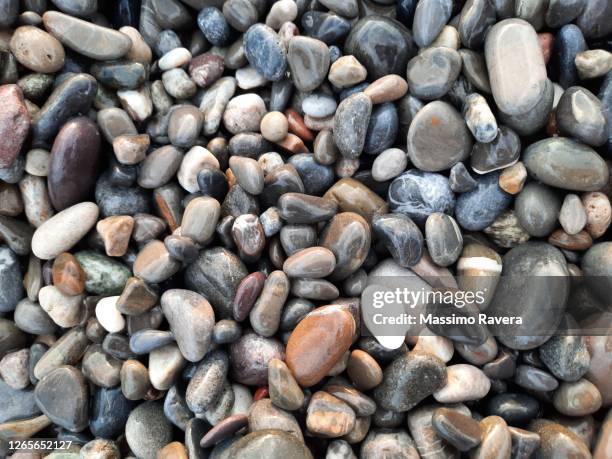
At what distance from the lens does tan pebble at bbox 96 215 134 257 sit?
3.46 feet

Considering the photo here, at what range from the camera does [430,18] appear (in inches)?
42.7

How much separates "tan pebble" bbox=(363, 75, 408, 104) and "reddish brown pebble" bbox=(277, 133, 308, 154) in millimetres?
183

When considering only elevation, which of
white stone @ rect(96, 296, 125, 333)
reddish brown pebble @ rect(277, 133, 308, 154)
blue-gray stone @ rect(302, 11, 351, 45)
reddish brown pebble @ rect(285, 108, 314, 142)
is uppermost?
blue-gray stone @ rect(302, 11, 351, 45)

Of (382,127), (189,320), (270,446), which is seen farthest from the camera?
(382,127)

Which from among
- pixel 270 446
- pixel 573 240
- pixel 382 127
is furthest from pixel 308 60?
pixel 270 446

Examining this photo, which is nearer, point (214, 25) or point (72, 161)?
point (72, 161)

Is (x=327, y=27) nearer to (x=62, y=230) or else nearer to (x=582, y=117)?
(x=582, y=117)

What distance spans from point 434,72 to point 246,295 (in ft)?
1.93

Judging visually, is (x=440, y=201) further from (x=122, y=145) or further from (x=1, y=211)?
(x=1, y=211)

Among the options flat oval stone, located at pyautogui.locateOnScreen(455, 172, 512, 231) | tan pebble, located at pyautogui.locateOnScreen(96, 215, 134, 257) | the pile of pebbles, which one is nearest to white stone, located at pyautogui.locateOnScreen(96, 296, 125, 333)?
the pile of pebbles

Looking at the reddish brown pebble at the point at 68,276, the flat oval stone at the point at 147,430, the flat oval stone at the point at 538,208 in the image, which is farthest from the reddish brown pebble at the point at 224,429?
the flat oval stone at the point at 538,208

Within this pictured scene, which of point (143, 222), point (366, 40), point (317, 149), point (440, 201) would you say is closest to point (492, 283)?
point (440, 201)

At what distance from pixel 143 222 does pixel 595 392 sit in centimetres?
95

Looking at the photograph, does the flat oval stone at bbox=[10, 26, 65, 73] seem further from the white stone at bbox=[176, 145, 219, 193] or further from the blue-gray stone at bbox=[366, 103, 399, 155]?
the blue-gray stone at bbox=[366, 103, 399, 155]
